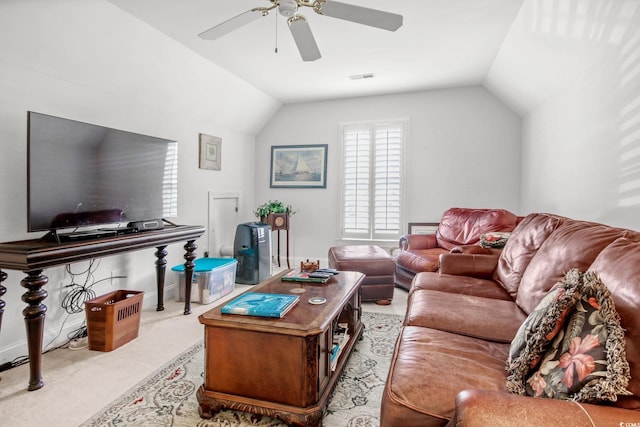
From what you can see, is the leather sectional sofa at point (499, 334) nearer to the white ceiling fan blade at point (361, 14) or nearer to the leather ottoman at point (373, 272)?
the leather ottoman at point (373, 272)

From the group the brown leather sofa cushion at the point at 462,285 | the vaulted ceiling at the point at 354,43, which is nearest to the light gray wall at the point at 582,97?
the vaulted ceiling at the point at 354,43

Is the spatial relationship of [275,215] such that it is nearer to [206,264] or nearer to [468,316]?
[206,264]

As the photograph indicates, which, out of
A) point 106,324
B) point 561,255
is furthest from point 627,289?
point 106,324

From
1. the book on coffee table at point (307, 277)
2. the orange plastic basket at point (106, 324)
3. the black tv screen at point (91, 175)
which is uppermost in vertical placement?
the black tv screen at point (91, 175)

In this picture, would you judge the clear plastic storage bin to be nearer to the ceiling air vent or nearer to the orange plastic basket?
the orange plastic basket

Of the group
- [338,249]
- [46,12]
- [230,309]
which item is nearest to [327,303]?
[230,309]

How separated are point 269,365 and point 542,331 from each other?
43.7 inches

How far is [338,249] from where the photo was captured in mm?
3848

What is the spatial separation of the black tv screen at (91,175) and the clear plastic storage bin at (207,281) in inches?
26.6

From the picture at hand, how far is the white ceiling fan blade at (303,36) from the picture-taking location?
1.99m

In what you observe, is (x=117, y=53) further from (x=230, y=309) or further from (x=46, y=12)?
(x=230, y=309)

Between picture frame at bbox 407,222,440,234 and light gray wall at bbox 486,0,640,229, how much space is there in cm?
131

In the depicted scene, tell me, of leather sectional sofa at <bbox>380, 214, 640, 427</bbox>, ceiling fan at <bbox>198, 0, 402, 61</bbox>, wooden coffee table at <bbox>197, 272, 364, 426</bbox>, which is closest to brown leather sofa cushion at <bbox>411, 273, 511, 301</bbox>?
leather sectional sofa at <bbox>380, 214, 640, 427</bbox>

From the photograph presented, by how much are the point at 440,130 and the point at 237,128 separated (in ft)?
9.33
